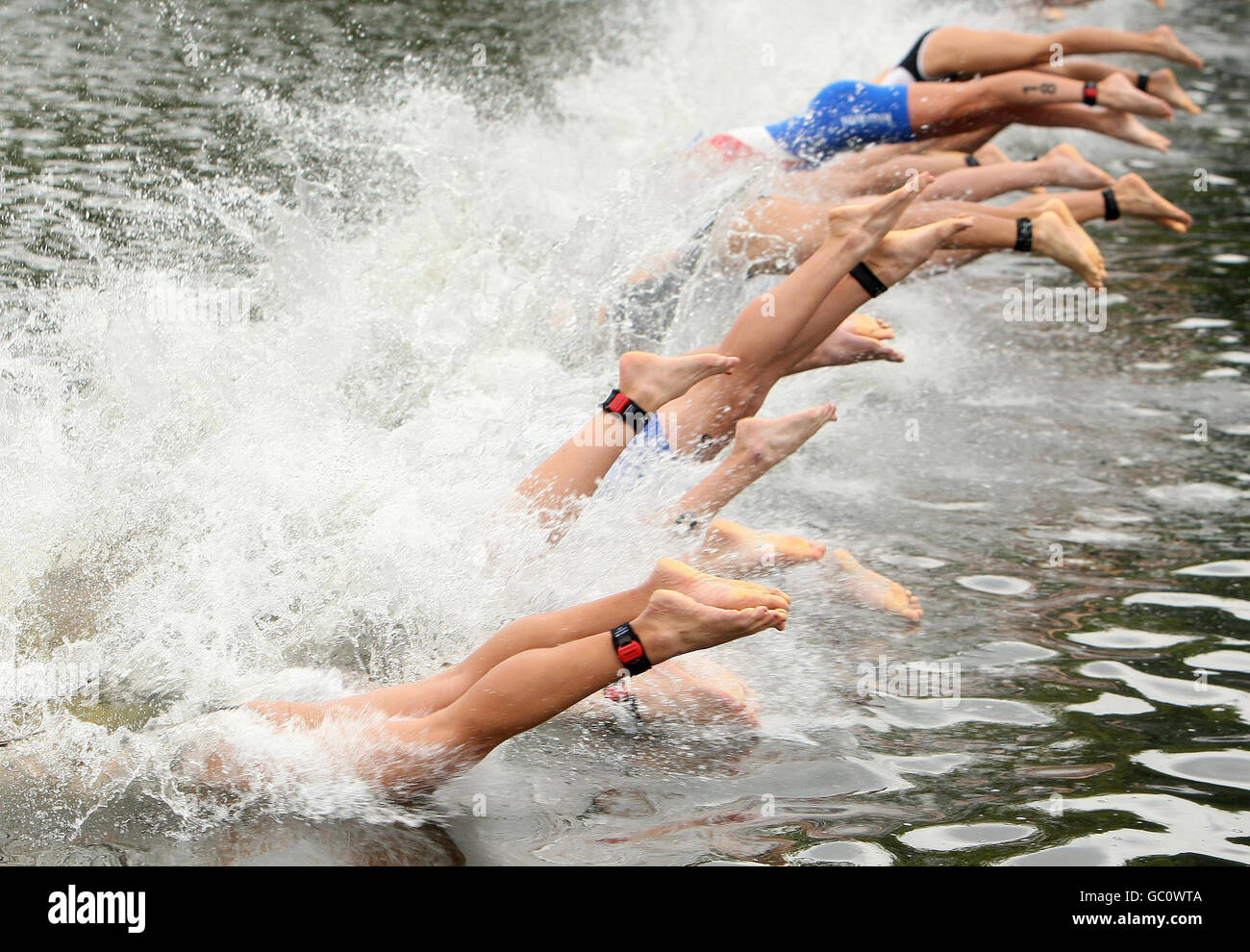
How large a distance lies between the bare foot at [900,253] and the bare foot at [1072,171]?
244cm

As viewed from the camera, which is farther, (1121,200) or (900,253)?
(1121,200)

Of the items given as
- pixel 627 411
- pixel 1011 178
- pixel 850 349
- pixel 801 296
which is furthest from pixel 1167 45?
pixel 627 411

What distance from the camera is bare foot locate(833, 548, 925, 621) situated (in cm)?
512

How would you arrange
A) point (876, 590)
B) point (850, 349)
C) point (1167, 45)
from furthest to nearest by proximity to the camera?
point (1167, 45)
point (850, 349)
point (876, 590)

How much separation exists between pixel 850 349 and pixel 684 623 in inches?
89.3

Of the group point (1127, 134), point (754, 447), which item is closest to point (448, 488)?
point (754, 447)

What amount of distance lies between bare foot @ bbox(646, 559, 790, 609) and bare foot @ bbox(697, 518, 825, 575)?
121cm

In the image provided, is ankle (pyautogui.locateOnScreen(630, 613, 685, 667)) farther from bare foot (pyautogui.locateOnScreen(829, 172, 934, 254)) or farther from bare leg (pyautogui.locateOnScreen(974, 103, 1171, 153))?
bare leg (pyautogui.locateOnScreen(974, 103, 1171, 153))

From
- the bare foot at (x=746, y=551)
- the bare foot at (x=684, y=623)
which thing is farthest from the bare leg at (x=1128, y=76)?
the bare foot at (x=684, y=623)

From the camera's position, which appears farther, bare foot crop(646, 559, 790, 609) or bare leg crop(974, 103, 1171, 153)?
bare leg crop(974, 103, 1171, 153)

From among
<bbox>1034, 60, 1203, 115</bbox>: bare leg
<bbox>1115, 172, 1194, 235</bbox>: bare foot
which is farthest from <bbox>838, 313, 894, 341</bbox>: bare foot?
<bbox>1034, 60, 1203, 115</bbox>: bare leg

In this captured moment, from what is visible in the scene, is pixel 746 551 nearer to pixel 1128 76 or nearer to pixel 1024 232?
pixel 1024 232

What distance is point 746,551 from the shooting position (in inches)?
194

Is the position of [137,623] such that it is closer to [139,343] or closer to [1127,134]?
[139,343]
